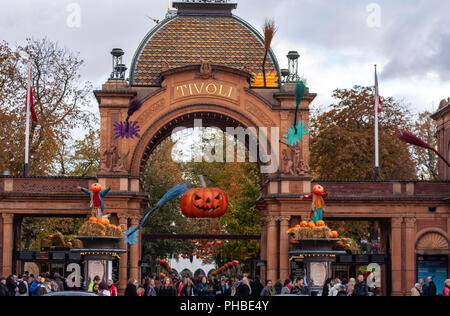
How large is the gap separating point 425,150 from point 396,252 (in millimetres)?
25479

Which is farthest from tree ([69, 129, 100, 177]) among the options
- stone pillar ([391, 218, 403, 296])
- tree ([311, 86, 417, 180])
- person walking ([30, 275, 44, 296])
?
person walking ([30, 275, 44, 296])

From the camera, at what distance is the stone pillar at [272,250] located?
45156 mm

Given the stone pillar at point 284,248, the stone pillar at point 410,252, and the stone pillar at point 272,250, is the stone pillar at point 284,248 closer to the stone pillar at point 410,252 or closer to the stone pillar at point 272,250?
the stone pillar at point 272,250

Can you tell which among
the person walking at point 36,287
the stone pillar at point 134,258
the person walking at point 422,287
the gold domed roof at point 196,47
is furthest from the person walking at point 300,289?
the gold domed roof at point 196,47

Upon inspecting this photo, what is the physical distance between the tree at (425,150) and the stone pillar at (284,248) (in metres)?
24.7

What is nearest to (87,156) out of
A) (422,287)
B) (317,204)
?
(317,204)

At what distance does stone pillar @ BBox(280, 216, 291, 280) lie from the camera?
146ft

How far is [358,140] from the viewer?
57.7 metres

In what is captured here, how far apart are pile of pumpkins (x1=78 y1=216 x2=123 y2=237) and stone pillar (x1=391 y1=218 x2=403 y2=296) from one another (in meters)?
17.2

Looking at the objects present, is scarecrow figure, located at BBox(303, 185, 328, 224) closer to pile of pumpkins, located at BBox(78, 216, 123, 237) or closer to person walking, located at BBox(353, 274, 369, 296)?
pile of pumpkins, located at BBox(78, 216, 123, 237)

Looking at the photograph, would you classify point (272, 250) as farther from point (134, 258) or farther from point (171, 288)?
point (171, 288)

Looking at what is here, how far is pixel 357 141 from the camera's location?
189 feet
